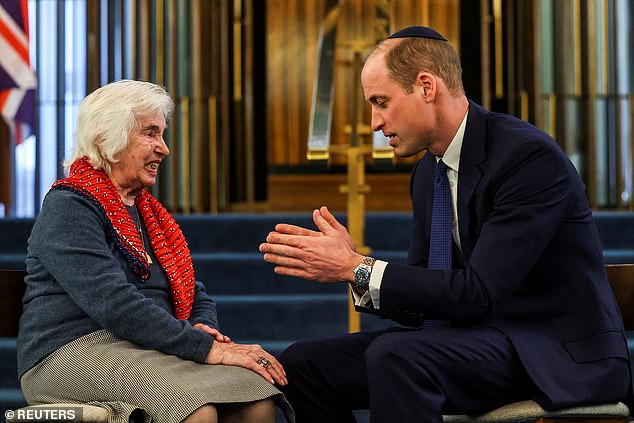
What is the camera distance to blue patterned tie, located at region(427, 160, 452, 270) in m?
2.72

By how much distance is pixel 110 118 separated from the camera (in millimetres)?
2842

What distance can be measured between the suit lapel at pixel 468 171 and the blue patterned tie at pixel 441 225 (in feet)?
0.18

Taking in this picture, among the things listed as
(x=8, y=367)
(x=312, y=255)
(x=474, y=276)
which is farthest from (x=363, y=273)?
(x=8, y=367)

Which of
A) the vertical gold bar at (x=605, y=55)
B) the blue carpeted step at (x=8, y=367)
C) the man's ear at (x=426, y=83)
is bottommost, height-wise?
the blue carpeted step at (x=8, y=367)

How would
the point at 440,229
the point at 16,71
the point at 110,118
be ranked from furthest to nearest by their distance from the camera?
1. the point at 16,71
2. the point at 110,118
3. the point at 440,229

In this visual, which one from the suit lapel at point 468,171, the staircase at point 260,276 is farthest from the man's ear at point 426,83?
the staircase at point 260,276

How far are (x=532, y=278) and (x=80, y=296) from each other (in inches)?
45.9

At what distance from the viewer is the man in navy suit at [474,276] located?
2.44 metres

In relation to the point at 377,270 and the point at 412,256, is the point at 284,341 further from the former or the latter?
the point at 377,270

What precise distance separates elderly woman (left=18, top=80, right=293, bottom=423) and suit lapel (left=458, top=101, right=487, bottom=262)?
62 centimetres

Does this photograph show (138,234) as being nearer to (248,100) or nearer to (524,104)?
(248,100)

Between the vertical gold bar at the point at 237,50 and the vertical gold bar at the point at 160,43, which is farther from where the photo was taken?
the vertical gold bar at the point at 237,50

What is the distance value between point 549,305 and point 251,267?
2916 mm

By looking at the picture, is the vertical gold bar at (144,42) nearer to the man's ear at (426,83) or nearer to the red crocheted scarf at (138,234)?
the red crocheted scarf at (138,234)
